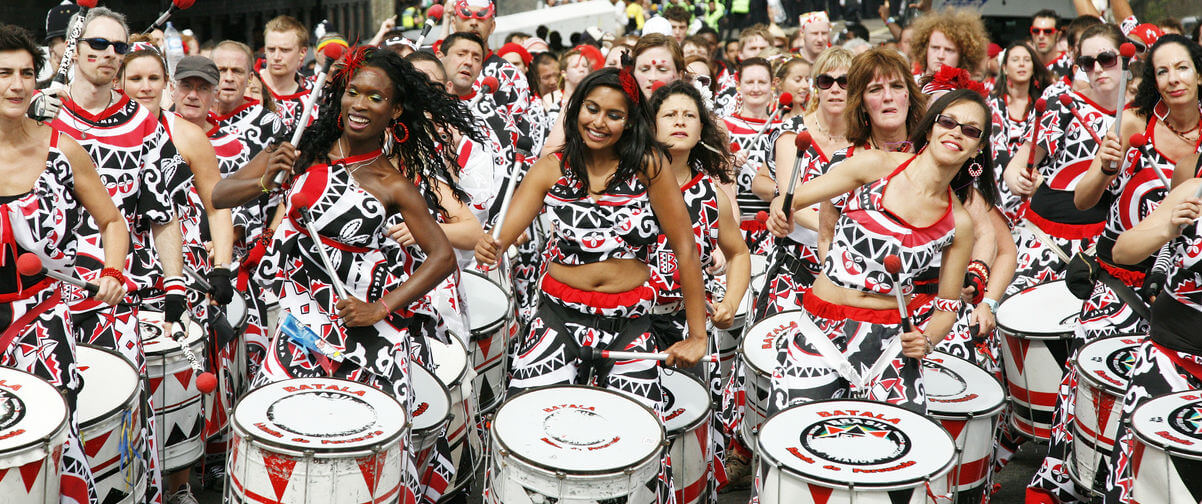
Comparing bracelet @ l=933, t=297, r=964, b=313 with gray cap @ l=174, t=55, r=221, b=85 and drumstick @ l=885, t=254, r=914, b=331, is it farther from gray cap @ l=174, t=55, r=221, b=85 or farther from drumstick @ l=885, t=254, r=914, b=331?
gray cap @ l=174, t=55, r=221, b=85

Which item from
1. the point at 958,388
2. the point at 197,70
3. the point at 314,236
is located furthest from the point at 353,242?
the point at 197,70

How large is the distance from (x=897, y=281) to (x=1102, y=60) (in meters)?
3.34

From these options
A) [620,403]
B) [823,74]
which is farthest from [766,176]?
[620,403]

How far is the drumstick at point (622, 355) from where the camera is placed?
184 inches

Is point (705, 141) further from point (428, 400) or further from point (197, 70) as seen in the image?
point (197, 70)

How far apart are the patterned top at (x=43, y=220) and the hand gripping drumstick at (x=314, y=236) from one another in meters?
0.87

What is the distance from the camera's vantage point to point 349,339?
4562 mm

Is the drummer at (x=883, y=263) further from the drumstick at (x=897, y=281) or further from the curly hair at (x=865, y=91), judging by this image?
the curly hair at (x=865, y=91)

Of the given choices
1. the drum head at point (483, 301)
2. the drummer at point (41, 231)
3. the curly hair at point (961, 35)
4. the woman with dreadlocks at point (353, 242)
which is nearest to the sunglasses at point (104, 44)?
the drummer at point (41, 231)

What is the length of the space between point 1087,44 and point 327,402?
5450 mm

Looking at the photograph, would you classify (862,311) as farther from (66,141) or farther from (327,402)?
(66,141)

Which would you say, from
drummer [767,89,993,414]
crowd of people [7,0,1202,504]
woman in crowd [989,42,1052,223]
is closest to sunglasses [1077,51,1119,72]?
crowd of people [7,0,1202,504]

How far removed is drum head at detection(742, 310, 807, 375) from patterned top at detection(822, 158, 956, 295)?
13.1 inches

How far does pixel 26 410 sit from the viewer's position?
4039mm
